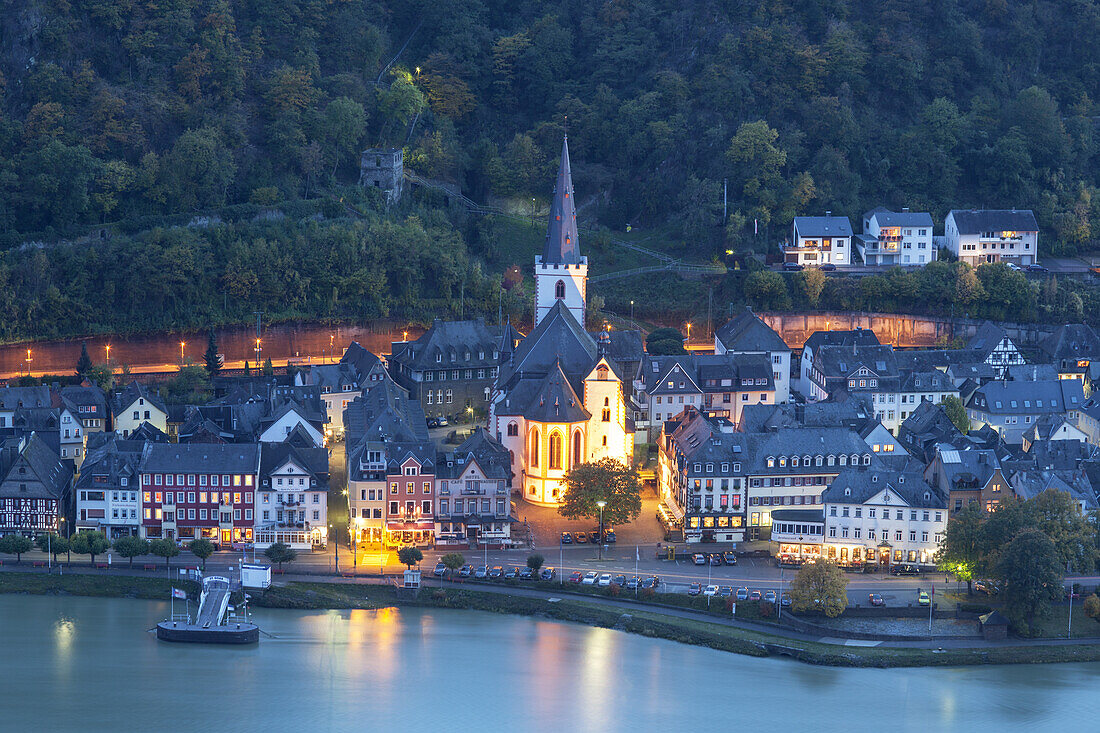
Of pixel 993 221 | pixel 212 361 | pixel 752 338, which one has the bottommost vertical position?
pixel 212 361

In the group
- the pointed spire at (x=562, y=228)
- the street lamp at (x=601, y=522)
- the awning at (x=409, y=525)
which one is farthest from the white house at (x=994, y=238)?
the awning at (x=409, y=525)

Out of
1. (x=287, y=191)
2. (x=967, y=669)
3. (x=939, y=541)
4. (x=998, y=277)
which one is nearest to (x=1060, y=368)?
(x=998, y=277)

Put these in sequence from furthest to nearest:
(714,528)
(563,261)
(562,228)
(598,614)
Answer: (563,261)
(562,228)
(714,528)
(598,614)

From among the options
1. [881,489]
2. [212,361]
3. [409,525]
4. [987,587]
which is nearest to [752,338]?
[881,489]

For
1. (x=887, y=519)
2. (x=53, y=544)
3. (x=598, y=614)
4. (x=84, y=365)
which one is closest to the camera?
(x=598, y=614)

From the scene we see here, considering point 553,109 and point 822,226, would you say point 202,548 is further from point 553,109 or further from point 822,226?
point 553,109

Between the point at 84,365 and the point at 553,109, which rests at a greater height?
the point at 553,109

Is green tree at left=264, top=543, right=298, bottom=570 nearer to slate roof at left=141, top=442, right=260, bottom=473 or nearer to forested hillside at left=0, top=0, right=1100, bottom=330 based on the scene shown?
slate roof at left=141, top=442, right=260, bottom=473
